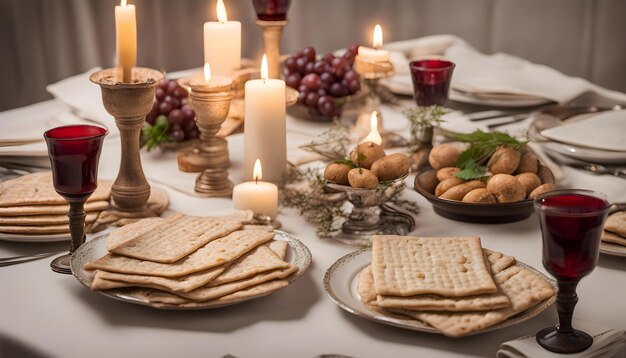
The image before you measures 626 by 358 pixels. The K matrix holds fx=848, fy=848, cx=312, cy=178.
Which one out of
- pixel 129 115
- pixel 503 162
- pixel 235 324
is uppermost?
pixel 129 115

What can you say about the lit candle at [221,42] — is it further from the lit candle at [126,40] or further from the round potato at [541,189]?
the round potato at [541,189]

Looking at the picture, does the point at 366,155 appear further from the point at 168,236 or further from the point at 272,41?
the point at 272,41

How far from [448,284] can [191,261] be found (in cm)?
40

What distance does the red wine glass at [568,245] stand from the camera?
112cm

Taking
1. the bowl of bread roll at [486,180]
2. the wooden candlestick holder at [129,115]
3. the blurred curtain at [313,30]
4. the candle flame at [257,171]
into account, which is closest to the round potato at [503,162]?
the bowl of bread roll at [486,180]

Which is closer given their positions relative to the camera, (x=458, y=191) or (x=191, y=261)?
(x=191, y=261)

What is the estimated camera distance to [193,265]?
131 centimetres

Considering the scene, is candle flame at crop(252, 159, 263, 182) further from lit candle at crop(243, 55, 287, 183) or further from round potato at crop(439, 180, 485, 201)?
round potato at crop(439, 180, 485, 201)

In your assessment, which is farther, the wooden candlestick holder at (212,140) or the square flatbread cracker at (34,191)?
the wooden candlestick holder at (212,140)

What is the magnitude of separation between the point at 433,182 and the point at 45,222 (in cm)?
79

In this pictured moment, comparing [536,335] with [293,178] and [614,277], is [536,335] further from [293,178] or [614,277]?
[293,178]

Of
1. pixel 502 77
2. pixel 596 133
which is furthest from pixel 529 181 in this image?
pixel 502 77

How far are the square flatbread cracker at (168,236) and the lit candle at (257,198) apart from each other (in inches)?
6.6

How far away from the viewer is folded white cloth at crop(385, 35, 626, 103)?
244 cm
